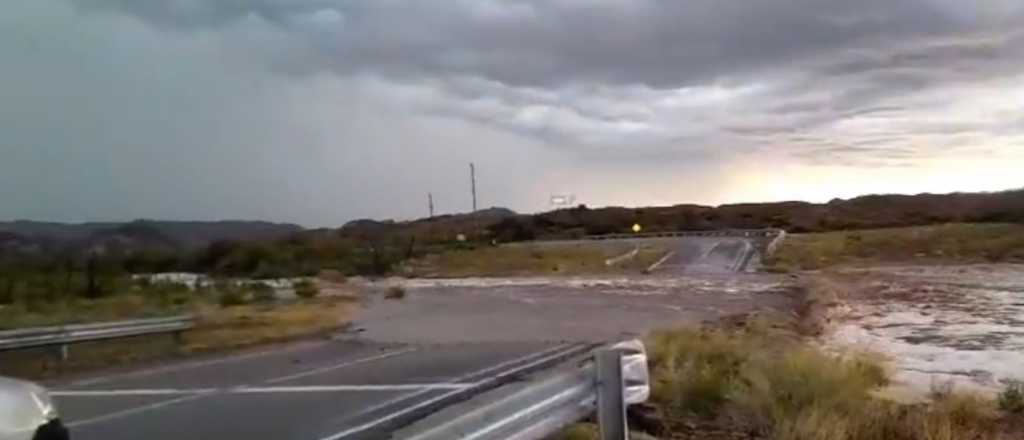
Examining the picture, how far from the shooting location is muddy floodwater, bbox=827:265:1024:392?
16.9 metres

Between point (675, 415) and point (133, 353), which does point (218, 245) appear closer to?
point (133, 353)

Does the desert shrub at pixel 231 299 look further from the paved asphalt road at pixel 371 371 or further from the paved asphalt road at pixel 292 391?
the paved asphalt road at pixel 292 391

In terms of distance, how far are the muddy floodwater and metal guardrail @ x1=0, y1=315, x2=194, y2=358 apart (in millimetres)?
12563

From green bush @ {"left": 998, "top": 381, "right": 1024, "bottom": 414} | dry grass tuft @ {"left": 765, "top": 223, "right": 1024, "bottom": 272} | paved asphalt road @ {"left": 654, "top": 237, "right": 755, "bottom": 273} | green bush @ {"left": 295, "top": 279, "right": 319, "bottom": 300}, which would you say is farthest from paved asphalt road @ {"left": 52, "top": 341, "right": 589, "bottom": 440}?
dry grass tuft @ {"left": 765, "top": 223, "right": 1024, "bottom": 272}

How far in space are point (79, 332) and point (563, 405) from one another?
13.1 metres

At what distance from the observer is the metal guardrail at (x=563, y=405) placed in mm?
6164

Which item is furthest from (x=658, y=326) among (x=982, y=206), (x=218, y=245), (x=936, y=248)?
(x=982, y=206)

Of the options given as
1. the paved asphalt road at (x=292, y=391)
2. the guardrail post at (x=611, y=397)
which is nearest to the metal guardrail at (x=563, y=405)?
the guardrail post at (x=611, y=397)

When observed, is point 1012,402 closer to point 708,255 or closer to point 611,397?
point 611,397

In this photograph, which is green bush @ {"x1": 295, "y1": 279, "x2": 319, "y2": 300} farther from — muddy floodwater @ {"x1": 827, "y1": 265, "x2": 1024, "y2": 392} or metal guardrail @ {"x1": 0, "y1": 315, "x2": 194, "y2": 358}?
muddy floodwater @ {"x1": 827, "y1": 265, "x2": 1024, "y2": 392}

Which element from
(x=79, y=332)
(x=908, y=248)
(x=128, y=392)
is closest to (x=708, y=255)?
(x=908, y=248)

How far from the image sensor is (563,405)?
6.86 m

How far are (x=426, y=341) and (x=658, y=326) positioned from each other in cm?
498

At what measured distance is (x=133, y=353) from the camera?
19438mm
